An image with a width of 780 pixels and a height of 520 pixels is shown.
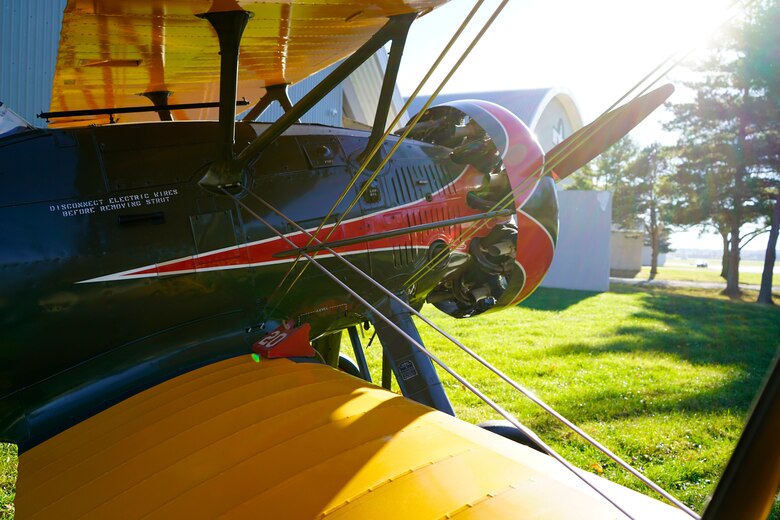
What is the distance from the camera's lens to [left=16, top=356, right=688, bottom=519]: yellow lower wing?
1598 mm

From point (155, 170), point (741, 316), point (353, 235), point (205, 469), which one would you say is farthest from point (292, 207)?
point (741, 316)

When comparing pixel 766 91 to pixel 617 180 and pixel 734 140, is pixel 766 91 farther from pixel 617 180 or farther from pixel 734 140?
pixel 617 180

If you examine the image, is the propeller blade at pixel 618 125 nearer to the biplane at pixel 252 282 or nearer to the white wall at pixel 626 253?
the biplane at pixel 252 282

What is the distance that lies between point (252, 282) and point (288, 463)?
1665 millimetres

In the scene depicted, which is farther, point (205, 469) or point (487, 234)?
point (487, 234)

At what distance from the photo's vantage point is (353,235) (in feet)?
12.6

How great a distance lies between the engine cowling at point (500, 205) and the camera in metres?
4.39

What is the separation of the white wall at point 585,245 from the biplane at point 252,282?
54.3ft

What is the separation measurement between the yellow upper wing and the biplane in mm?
27

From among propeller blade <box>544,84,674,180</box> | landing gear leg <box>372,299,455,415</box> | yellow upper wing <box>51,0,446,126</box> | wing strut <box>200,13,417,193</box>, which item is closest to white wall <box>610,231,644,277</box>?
propeller blade <box>544,84,674,180</box>

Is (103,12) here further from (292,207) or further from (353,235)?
(353,235)

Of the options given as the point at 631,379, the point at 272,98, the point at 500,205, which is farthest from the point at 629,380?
the point at 272,98

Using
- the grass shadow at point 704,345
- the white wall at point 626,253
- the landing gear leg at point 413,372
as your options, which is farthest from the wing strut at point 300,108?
the white wall at point 626,253

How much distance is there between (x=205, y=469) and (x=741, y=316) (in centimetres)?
1505
